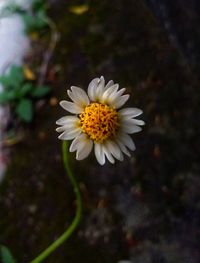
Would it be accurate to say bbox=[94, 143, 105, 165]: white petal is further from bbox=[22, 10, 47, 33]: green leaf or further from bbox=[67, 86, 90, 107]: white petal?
bbox=[22, 10, 47, 33]: green leaf

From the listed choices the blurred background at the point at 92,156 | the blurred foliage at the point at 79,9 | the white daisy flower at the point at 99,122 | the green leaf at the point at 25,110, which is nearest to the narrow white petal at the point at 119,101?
the white daisy flower at the point at 99,122

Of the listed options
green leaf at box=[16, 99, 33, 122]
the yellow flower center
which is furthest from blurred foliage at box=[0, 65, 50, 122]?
the yellow flower center

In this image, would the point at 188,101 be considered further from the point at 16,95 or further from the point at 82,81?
the point at 16,95

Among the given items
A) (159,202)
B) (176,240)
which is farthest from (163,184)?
(176,240)

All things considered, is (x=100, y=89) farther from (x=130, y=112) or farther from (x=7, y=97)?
(x=7, y=97)

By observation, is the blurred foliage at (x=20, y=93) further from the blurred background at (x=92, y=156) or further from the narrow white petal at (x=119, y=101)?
the narrow white petal at (x=119, y=101)
